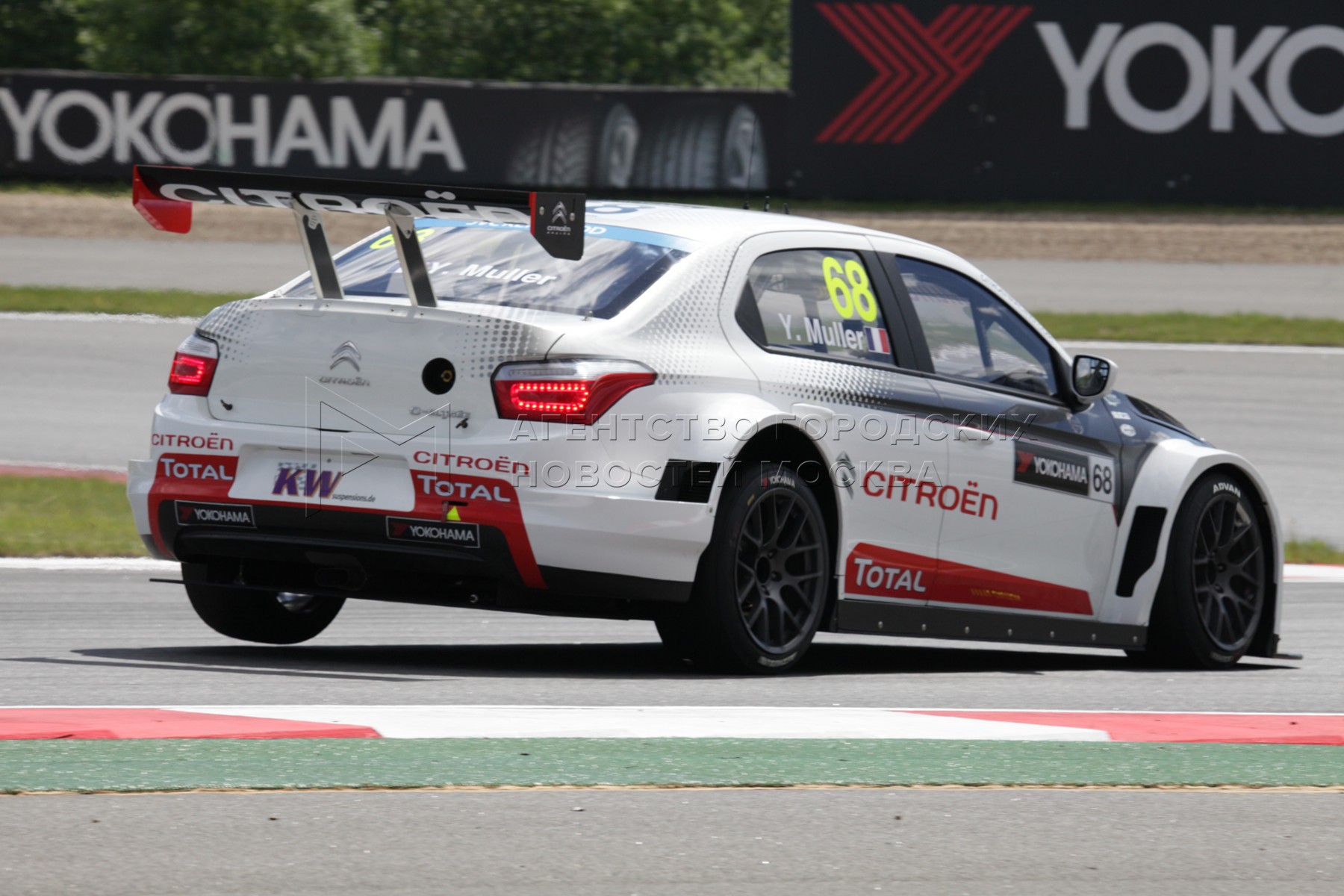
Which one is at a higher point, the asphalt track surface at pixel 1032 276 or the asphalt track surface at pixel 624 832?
the asphalt track surface at pixel 1032 276

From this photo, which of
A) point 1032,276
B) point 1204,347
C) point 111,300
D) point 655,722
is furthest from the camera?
point 1032,276

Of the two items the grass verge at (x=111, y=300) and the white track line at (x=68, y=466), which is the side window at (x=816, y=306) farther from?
the grass verge at (x=111, y=300)

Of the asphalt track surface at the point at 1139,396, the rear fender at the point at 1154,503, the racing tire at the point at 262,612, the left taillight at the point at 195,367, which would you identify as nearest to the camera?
the left taillight at the point at 195,367

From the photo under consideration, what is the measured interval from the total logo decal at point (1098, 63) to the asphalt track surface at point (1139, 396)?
563 cm

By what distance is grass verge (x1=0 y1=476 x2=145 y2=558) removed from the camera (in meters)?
11.3

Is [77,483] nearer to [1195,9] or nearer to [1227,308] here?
[1227,308]

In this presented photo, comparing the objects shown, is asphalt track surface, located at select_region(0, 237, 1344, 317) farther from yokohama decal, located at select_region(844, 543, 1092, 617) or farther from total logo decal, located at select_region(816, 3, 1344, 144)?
yokohama decal, located at select_region(844, 543, 1092, 617)

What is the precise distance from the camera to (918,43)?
2509 cm

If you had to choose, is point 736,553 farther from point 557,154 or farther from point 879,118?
point 879,118

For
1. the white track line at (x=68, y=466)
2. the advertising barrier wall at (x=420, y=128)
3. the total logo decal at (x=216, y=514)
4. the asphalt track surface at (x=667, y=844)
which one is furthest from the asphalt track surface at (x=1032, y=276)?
the asphalt track surface at (x=667, y=844)

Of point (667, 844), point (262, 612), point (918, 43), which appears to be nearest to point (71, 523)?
point (262, 612)

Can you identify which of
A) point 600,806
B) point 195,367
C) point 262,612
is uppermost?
point 195,367

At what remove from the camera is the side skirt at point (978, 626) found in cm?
720

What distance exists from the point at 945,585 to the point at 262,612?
8.18 ft
